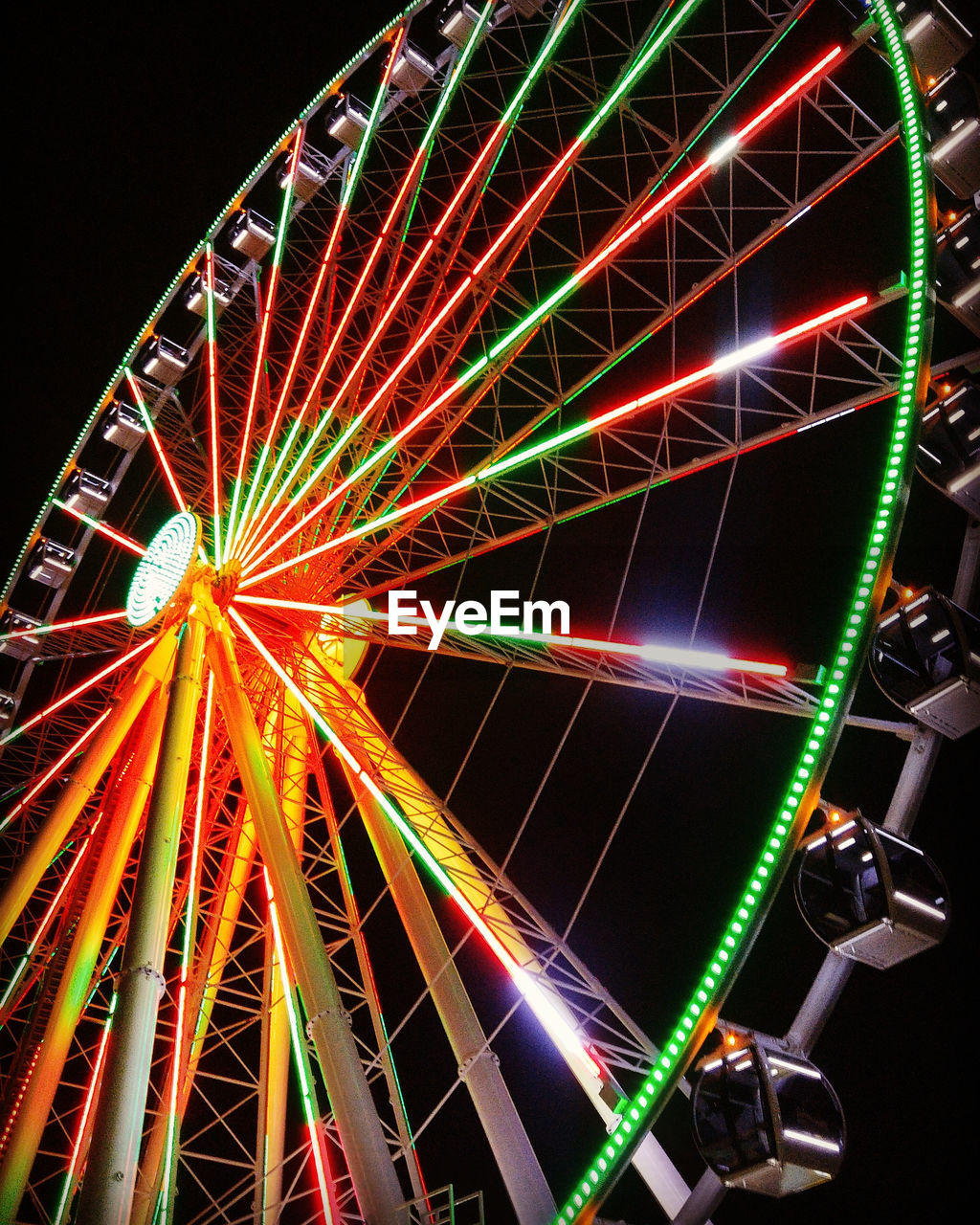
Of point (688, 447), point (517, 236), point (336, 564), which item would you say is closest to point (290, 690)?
point (336, 564)

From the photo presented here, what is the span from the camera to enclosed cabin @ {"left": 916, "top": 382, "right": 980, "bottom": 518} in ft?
20.2

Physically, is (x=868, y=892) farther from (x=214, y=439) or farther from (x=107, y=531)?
(x=107, y=531)

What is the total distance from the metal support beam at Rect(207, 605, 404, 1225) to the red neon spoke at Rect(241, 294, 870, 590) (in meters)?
2.08

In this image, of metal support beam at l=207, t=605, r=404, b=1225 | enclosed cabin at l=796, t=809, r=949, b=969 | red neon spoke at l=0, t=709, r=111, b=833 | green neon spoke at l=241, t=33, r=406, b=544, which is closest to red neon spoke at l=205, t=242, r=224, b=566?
green neon spoke at l=241, t=33, r=406, b=544

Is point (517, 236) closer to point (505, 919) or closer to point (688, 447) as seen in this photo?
point (505, 919)

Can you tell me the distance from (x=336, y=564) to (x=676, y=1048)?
8065 millimetres

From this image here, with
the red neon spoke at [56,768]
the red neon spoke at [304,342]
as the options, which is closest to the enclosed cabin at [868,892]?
the red neon spoke at [304,342]

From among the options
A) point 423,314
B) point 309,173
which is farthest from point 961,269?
point 309,173

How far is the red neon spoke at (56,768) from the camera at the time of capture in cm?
1292

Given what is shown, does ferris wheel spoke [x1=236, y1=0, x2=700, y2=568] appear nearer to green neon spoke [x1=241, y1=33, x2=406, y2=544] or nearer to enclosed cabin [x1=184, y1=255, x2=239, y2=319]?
green neon spoke [x1=241, y1=33, x2=406, y2=544]

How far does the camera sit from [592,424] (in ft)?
33.7

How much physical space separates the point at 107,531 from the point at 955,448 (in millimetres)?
11767

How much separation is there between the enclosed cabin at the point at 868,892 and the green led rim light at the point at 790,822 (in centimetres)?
39

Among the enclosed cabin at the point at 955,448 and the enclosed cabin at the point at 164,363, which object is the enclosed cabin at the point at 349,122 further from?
the enclosed cabin at the point at 955,448
